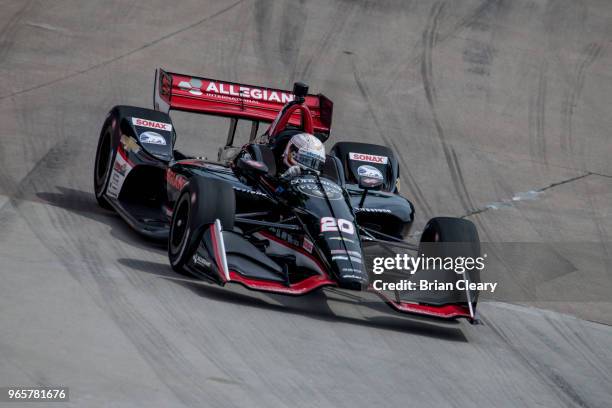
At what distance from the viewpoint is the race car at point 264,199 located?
33.4ft

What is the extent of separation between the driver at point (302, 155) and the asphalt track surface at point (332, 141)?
4.94ft

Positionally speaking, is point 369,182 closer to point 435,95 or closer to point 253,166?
point 253,166

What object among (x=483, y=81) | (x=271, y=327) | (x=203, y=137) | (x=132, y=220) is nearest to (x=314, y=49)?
(x=483, y=81)

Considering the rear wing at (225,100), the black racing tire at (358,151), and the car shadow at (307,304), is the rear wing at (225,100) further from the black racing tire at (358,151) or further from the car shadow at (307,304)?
the car shadow at (307,304)

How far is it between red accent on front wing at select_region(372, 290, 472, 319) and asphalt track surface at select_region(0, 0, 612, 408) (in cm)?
22

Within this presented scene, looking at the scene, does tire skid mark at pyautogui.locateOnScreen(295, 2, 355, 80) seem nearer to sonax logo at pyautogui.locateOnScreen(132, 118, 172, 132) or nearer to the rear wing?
the rear wing

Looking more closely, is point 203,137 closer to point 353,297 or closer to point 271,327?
point 353,297

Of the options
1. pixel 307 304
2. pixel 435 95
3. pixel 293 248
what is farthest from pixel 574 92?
pixel 307 304

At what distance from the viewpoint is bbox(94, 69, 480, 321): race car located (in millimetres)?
10188

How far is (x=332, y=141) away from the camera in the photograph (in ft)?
56.4

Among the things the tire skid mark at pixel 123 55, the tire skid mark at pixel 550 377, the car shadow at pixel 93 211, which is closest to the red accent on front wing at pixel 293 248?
the car shadow at pixel 93 211

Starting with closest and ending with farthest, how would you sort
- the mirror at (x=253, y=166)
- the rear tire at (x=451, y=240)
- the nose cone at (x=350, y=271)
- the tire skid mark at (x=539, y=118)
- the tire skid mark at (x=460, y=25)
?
the nose cone at (x=350, y=271), the rear tire at (x=451, y=240), the mirror at (x=253, y=166), the tire skid mark at (x=539, y=118), the tire skid mark at (x=460, y=25)

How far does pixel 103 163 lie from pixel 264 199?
2.75m
